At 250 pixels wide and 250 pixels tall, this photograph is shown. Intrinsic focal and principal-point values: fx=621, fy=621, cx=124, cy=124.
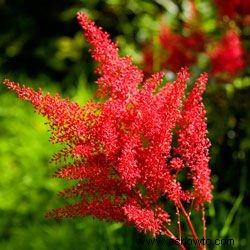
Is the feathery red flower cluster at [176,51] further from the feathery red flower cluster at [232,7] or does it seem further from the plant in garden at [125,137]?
the plant in garden at [125,137]

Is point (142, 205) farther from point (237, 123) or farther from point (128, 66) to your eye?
point (237, 123)

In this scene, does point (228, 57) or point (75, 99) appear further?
point (75, 99)

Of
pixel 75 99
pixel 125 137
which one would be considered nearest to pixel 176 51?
pixel 75 99

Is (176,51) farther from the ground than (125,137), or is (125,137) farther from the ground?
(176,51)

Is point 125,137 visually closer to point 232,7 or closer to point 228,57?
point 228,57

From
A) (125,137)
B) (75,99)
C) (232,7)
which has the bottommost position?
(125,137)

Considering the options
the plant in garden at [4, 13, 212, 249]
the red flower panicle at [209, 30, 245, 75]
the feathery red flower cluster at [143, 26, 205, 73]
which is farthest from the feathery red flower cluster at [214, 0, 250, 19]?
the plant in garden at [4, 13, 212, 249]
